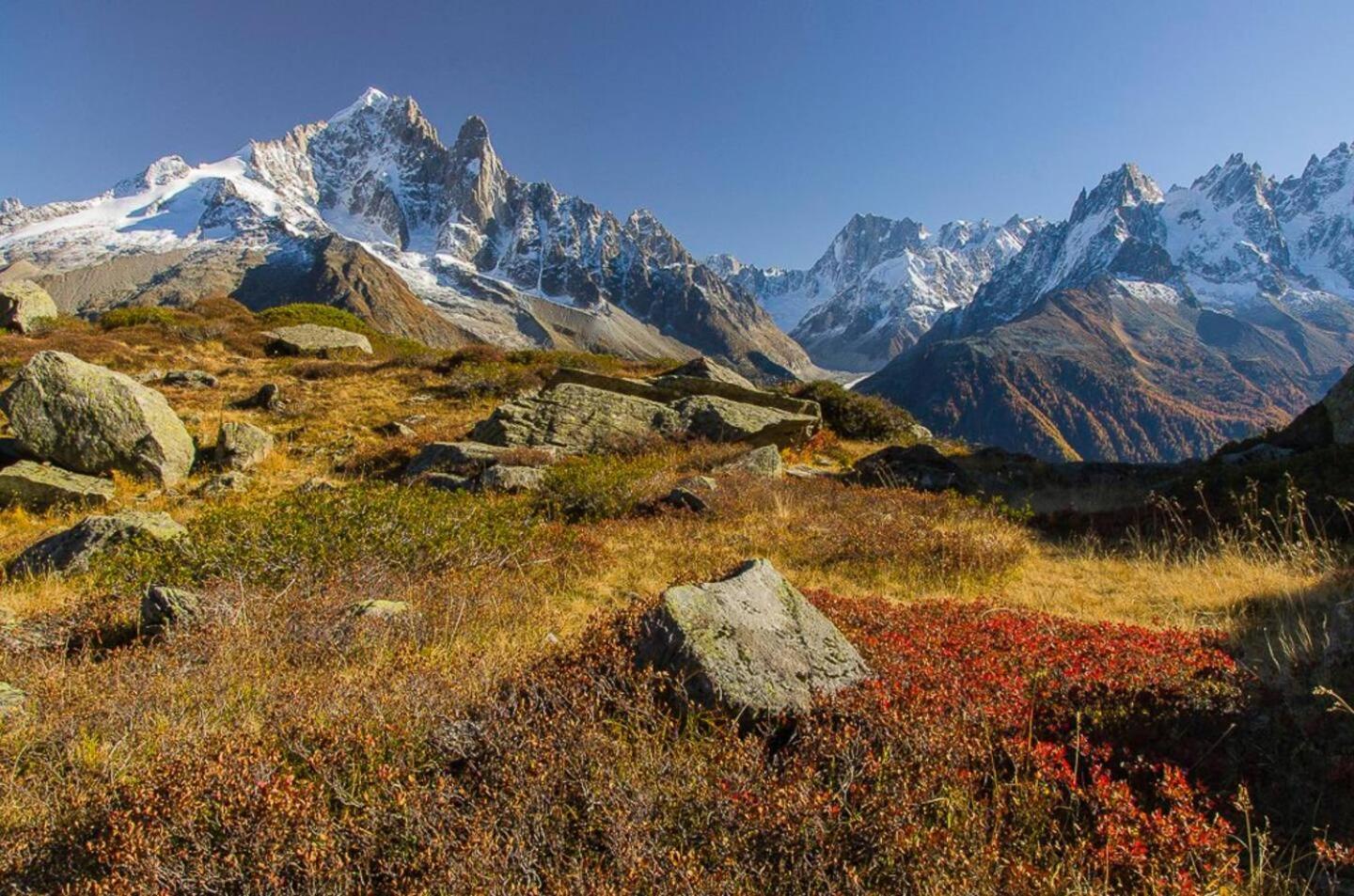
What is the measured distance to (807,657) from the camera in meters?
4.20

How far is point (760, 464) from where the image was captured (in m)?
13.9

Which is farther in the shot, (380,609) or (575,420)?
(575,420)

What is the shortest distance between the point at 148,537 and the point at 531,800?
24.7 feet

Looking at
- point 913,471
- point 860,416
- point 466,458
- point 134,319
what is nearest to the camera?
point 466,458

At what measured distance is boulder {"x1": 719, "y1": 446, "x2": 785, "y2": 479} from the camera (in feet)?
43.8

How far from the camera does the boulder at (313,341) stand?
28.7 meters

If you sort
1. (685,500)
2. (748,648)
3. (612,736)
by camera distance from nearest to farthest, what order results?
1. (612,736)
2. (748,648)
3. (685,500)

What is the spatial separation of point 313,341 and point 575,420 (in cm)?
2049

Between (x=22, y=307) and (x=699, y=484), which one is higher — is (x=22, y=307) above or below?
above

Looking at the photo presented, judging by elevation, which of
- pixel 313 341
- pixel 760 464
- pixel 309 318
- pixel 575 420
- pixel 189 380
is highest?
pixel 309 318

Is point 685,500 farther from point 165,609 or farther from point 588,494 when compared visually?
point 165,609

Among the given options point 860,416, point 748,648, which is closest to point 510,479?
point 748,648

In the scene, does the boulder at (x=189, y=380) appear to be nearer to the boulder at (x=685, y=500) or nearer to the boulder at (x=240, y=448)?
the boulder at (x=240, y=448)

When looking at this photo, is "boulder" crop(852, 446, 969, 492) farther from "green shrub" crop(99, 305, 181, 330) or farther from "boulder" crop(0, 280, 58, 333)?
"boulder" crop(0, 280, 58, 333)
